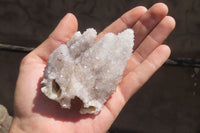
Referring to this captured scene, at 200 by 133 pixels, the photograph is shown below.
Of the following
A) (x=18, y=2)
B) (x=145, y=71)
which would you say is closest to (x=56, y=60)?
(x=145, y=71)

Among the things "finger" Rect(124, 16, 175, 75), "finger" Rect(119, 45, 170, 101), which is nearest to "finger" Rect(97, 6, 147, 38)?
"finger" Rect(124, 16, 175, 75)

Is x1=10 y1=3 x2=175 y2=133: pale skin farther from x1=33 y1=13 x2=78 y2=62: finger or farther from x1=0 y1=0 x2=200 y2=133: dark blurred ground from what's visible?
x1=0 y1=0 x2=200 y2=133: dark blurred ground

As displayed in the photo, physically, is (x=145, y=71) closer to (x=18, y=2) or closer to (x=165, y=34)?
(x=165, y=34)

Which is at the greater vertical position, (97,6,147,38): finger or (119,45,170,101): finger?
(97,6,147,38): finger

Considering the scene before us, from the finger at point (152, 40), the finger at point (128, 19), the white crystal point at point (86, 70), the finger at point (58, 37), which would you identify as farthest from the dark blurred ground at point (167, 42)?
the white crystal point at point (86, 70)

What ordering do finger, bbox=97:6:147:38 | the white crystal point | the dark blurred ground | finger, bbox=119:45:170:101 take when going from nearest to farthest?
the white crystal point, finger, bbox=119:45:170:101, finger, bbox=97:6:147:38, the dark blurred ground

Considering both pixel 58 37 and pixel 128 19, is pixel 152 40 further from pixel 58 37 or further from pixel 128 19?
pixel 58 37

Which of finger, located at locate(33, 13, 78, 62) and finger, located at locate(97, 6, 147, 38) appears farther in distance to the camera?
finger, located at locate(97, 6, 147, 38)
